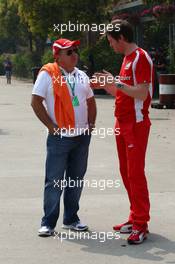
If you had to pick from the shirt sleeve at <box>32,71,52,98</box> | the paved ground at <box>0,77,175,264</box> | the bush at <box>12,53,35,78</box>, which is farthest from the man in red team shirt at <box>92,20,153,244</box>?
the bush at <box>12,53,35,78</box>

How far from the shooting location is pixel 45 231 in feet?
19.9

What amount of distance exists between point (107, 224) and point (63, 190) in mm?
610

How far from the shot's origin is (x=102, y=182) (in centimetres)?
869

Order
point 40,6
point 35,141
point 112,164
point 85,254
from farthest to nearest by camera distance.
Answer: point 40,6
point 35,141
point 112,164
point 85,254

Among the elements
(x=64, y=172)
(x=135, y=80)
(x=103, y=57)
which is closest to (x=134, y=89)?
(x=135, y=80)

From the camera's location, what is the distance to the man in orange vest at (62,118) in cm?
588

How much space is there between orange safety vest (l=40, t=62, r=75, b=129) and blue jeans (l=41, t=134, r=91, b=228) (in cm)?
15

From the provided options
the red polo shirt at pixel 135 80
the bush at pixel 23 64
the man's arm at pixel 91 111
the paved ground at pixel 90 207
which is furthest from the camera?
the bush at pixel 23 64

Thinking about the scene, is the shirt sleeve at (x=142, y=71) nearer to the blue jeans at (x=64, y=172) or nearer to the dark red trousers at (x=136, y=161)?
the dark red trousers at (x=136, y=161)

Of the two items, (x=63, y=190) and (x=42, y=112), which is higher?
(x=42, y=112)

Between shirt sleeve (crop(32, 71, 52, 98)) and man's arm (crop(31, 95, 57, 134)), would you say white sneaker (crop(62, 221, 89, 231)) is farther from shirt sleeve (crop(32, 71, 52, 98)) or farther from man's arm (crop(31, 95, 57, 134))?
shirt sleeve (crop(32, 71, 52, 98))

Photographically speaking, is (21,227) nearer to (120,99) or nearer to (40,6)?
(120,99)

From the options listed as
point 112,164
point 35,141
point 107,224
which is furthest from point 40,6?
point 107,224

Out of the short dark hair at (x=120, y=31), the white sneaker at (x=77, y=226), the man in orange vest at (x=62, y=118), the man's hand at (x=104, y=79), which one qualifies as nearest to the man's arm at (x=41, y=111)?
the man in orange vest at (x=62, y=118)
